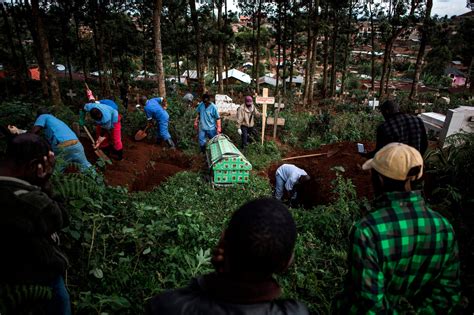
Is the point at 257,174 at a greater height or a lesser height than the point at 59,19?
lesser

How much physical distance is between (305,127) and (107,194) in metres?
8.22

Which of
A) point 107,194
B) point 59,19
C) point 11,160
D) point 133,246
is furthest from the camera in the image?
point 59,19

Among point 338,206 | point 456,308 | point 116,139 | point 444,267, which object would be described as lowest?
point 338,206

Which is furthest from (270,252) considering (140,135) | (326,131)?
(326,131)

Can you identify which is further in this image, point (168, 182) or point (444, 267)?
point (168, 182)

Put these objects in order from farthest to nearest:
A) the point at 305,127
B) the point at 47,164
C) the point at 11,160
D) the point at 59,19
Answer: the point at 59,19 → the point at 305,127 → the point at 47,164 → the point at 11,160

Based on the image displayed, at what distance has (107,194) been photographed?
368cm

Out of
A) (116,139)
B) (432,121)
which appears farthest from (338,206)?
(432,121)

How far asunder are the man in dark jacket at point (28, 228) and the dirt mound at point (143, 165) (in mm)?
3487

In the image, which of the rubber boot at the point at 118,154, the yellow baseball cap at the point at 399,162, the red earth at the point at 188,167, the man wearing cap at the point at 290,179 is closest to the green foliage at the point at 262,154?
the red earth at the point at 188,167

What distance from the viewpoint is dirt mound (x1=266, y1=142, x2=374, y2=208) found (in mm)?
5914

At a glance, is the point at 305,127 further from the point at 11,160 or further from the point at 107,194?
the point at 11,160

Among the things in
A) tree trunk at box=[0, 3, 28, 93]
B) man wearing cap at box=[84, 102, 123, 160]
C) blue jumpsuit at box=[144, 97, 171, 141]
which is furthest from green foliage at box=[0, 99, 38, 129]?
tree trunk at box=[0, 3, 28, 93]

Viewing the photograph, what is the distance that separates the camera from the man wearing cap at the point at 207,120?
24.0ft
